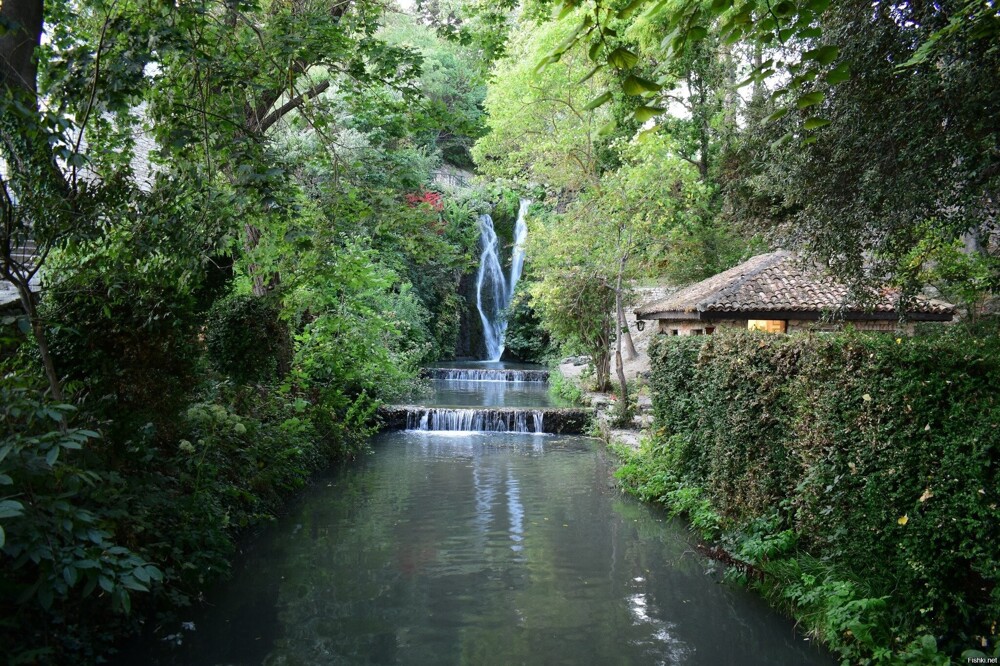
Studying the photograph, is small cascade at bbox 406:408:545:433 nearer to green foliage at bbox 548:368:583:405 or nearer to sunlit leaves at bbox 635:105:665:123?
green foliage at bbox 548:368:583:405

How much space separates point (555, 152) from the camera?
55.2ft

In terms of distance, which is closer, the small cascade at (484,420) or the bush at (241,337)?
the bush at (241,337)

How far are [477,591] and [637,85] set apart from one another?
202 inches

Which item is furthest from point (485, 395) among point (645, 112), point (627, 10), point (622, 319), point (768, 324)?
point (627, 10)

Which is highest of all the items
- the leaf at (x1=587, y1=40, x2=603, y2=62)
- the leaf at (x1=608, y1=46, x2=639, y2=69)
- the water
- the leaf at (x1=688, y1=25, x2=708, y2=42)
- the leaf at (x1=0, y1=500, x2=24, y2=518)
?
the leaf at (x1=688, y1=25, x2=708, y2=42)

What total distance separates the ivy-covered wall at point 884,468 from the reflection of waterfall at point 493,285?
24.6 meters

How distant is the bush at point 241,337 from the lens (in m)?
7.55

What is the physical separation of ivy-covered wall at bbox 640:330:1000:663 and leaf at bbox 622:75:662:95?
119 inches

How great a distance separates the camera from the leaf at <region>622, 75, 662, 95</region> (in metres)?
2.56

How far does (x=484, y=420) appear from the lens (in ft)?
53.0

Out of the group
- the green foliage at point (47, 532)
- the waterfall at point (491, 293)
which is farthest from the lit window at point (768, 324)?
the waterfall at point (491, 293)

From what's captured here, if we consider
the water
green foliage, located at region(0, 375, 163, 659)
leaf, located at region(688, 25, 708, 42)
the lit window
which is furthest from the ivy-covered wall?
the water

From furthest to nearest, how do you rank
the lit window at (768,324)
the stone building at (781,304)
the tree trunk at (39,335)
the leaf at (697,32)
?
the lit window at (768,324) → the stone building at (781,304) → the tree trunk at (39,335) → the leaf at (697,32)

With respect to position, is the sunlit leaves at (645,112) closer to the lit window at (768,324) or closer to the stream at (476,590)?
the stream at (476,590)
